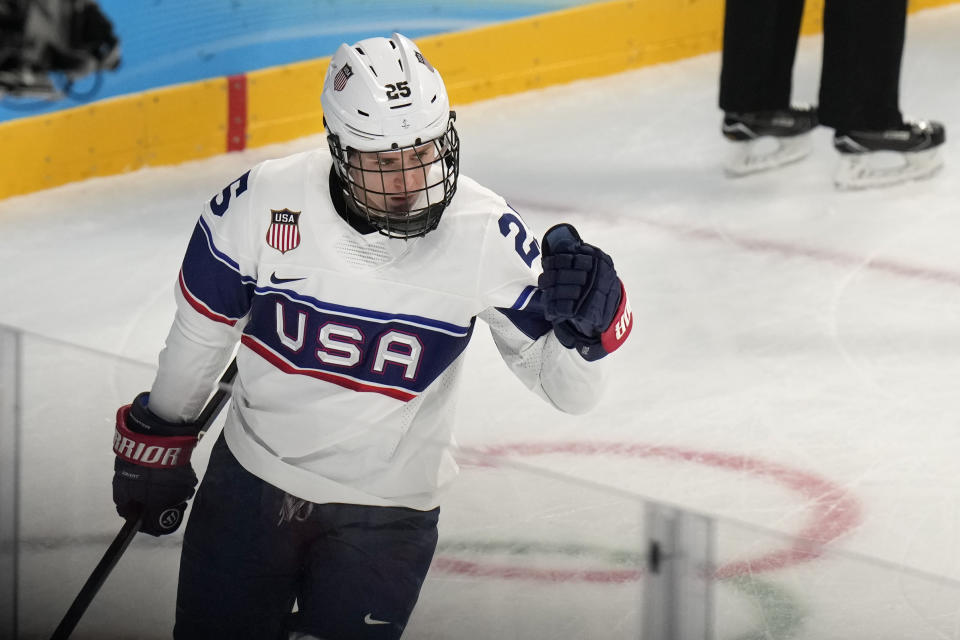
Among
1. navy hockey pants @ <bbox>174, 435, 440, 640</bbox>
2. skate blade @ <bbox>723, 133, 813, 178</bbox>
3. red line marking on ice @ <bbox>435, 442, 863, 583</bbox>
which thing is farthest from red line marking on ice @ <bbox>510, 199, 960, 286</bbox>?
navy hockey pants @ <bbox>174, 435, 440, 640</bbox>

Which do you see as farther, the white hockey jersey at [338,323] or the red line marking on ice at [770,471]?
the red line marking on ice at [770,471]

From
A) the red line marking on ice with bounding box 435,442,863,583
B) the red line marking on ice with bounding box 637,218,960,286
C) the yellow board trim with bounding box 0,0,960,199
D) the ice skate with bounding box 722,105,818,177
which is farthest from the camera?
the ice skate with bounding box 722,105,818,177

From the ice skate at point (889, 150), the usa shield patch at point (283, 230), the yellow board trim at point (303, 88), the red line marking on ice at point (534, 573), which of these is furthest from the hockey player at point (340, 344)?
the ice skate at point (889, 150)

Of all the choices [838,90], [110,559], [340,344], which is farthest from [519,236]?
[838,90]

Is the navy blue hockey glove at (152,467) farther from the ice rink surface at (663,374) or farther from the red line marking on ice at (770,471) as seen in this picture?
the red line marking on ice at (770,471)

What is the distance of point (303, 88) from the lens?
464 centimetres

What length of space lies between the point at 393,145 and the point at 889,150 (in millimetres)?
2887

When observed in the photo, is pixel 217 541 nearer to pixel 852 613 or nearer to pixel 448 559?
pixel 448 559

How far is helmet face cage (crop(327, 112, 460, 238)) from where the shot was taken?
1.91 metres

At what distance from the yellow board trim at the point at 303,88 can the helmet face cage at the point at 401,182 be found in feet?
7.65

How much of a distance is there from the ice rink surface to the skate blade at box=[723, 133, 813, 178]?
51 mm

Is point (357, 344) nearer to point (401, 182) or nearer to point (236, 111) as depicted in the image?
point (401, 182)

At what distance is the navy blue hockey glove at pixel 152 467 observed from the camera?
77.5 inches

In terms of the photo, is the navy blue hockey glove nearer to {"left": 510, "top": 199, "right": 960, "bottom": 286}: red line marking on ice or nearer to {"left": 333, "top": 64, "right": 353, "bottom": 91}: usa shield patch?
{"left": 333, "top": 64, "right": 353, "bottom": 91}: usa shield patch
